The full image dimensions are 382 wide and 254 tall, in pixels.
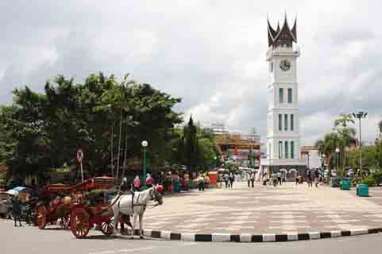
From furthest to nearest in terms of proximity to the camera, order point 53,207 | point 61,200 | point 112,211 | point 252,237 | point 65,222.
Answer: point 65,222 < point 53,207 < point 61,200 < point 112,211 < point 252,237

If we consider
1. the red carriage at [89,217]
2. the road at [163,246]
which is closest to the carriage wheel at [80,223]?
the red carriage at [89,217]

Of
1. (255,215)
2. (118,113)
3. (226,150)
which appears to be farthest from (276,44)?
(255,215)

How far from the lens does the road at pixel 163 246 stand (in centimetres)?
1491

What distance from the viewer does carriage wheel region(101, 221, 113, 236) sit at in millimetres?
18984

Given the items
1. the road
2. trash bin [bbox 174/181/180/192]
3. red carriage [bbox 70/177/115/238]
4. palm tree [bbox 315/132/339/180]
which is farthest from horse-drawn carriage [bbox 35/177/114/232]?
palm tree [bbox 315/132/339/180]

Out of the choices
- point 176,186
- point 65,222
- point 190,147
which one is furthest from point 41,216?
point 190,147

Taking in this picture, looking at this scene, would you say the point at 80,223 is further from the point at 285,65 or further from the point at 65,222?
the point at 285,65

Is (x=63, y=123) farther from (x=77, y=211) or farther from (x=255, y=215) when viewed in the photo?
(x=77, y=211)

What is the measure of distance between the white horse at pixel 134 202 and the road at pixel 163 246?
2.23ft

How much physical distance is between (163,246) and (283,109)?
109 meters

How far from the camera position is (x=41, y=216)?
22.0 m

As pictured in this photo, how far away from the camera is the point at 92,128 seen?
4291 centimetres

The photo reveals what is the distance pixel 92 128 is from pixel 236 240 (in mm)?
26785

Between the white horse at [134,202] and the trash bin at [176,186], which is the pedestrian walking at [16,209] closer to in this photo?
the white horse at [134,202]
